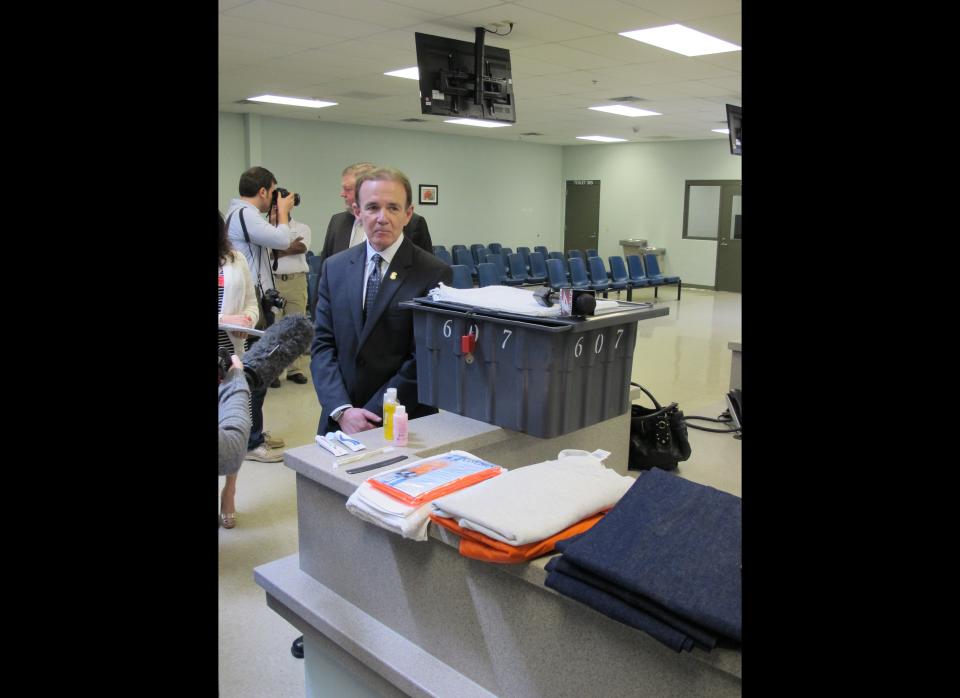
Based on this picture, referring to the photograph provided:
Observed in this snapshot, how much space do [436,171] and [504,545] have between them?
46.9ft

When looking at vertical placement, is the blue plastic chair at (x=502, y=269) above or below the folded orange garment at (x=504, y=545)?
above

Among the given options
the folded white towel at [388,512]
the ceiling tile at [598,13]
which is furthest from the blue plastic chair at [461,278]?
the folded white towel at [388,512]

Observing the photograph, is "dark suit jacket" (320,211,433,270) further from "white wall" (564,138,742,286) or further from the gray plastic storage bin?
"white wall" (564,138,742,286)

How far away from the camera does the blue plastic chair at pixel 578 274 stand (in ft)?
39.5

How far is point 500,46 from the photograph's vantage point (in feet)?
21.6

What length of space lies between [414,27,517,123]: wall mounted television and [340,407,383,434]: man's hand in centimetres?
359

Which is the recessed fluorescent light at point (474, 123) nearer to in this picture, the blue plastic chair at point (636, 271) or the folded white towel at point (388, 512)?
the blue plastic chair at point (636, 271)

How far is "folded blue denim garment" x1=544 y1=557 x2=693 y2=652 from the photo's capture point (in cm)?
108

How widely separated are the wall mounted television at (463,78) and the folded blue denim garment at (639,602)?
472cm

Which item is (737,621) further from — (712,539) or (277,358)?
(277,358)

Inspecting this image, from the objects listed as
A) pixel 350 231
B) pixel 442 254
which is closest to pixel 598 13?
pixel 350 231

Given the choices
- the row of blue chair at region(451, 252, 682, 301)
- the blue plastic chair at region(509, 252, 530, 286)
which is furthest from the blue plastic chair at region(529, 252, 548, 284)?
the blue plastic chair at region(509, 252, 530, 286)
